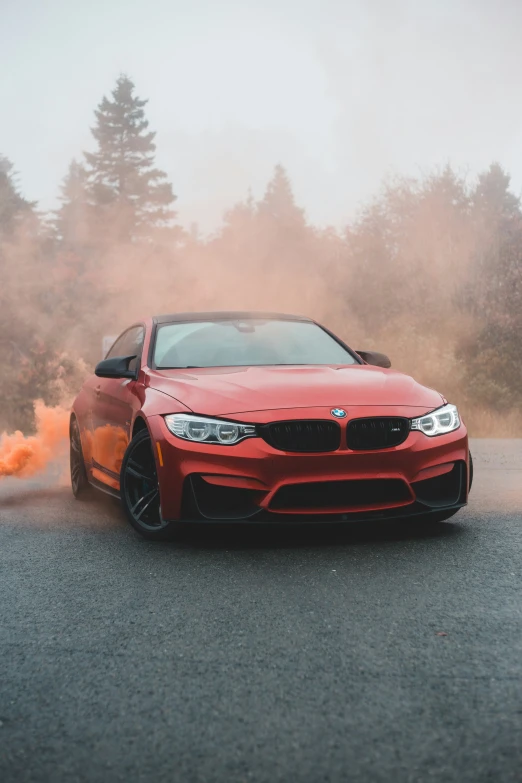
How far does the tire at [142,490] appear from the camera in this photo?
18.8 feet

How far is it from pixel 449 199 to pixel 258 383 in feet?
109

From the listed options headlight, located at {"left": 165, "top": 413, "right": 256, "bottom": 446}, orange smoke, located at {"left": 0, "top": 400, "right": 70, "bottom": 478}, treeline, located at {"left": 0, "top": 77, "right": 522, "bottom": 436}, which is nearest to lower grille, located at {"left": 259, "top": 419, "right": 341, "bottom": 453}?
headlight, located at {"left": 165, "top": 413, "right": 256, "bottom": 446}

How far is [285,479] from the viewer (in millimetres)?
5297

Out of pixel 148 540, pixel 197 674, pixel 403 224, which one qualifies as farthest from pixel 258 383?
pixel 403 224

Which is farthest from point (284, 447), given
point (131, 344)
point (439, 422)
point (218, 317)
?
point (131, 344)

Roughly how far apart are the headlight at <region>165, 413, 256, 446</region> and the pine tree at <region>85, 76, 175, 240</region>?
53.3 meters

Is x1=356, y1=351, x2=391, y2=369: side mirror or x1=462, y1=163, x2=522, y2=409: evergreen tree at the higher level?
x1=356, y1=351, x2=391, y2=369: side mirror

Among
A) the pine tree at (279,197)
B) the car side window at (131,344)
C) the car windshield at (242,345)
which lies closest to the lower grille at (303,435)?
the car windshield at (242,345)

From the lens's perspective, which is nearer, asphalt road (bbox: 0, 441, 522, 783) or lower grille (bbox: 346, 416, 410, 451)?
asphalt road (bbox: 0, 441, 522, 783)

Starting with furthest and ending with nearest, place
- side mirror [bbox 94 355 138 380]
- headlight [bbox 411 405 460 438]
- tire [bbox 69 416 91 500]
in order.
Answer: tire [bbox 69 416 91 500], side mirror [bbox 94 355 138 380], headlight [bbox 411 405 460 438]

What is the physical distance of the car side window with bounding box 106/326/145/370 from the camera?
721 cm

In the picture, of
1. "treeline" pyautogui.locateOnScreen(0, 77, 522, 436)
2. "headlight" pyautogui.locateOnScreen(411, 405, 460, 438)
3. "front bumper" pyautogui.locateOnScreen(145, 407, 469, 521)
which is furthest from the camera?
"treeline" pyautogui.locateOnScreen(0, 77, 522, 436)

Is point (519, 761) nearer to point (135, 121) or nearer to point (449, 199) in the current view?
point (449, 199)

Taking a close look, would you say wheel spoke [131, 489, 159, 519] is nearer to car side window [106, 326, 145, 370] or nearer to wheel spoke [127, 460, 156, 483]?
wheel spoke [127, 460, 156, 483]
